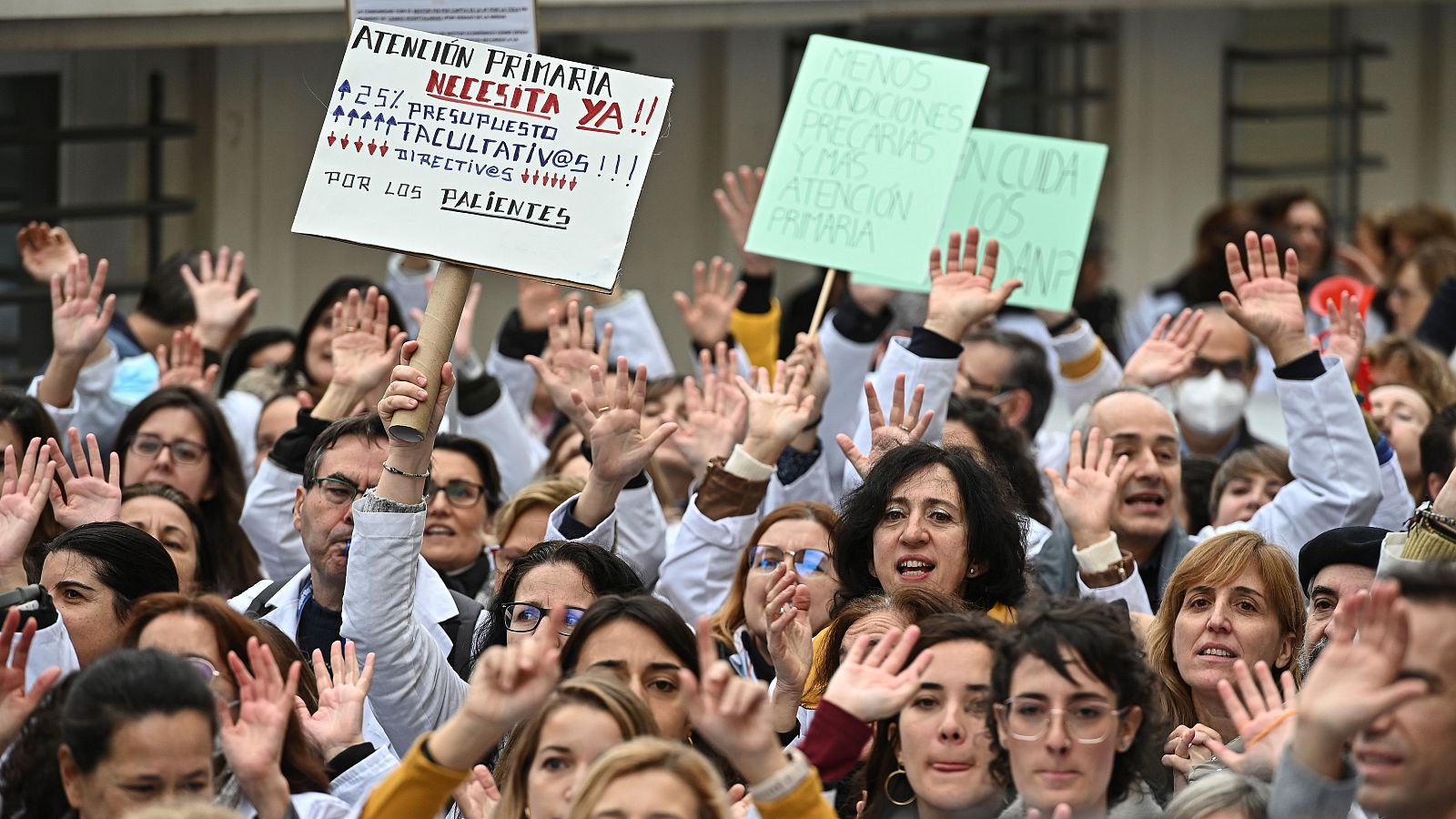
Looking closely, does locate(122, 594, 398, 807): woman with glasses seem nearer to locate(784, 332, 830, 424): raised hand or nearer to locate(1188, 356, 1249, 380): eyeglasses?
locate(784, 332, 830, 424): raised hand

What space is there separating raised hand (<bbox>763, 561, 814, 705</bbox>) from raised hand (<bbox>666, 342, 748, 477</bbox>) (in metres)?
1.41

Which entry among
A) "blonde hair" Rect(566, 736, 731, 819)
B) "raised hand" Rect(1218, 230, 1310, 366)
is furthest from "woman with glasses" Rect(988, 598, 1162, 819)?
"raised hand" Rect(1218, 230, 1310, 366)

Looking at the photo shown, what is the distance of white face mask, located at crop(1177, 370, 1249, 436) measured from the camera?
716 centimetres

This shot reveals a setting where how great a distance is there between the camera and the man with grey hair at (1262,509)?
5.13m

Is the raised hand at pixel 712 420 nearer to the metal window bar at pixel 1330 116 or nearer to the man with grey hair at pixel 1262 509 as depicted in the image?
the man with grey hair at pixel 1262 509

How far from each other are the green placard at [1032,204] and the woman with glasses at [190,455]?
254cm

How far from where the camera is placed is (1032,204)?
6.79 m

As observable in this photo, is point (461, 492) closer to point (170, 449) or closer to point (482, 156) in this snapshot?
point (170, 449)

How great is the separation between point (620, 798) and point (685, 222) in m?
8.08

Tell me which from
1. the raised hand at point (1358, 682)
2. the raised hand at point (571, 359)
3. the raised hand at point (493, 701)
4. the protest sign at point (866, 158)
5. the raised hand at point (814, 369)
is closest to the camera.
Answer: the raised hand at point (1358, 682)

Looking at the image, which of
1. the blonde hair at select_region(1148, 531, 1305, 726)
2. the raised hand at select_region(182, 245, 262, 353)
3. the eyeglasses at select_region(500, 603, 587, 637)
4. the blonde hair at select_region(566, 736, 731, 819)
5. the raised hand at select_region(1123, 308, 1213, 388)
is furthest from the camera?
the raised hand at select_region(182, 245, 262, 353)

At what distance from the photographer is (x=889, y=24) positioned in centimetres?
1185

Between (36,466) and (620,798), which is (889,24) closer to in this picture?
(36,466)

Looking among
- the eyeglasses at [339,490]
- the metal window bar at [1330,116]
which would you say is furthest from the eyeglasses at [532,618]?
the metal window bar at [1330,116]
